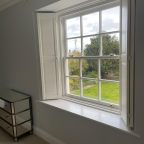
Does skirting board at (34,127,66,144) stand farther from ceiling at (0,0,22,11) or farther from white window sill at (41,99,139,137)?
ceiling at (0,0,22,11)

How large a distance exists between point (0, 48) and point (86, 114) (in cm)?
232

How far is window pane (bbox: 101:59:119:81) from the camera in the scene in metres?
1.84

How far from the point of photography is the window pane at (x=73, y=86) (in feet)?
7.46

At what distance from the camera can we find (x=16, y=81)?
2.92 meters

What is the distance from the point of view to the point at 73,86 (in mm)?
2340

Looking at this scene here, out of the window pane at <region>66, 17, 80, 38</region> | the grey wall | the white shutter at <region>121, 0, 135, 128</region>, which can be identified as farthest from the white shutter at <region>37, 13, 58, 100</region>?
the white shutter at <region>121, 0, 135, 128</region>

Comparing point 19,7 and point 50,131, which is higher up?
point 19,7

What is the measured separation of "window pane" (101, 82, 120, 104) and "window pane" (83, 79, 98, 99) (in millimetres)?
103

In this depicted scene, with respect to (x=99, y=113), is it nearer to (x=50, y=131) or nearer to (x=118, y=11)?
(x=50, y=131)

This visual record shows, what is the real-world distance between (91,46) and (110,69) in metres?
0.38

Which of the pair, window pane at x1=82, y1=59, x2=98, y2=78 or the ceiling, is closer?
window pane at x1=82, y1=59, x2=98, y2=78

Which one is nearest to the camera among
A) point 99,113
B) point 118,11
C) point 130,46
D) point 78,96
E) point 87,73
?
point 130,46

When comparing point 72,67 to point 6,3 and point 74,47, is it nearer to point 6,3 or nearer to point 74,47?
point 74,47

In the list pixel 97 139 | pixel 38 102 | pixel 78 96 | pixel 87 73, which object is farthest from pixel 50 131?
pixel 87 73
